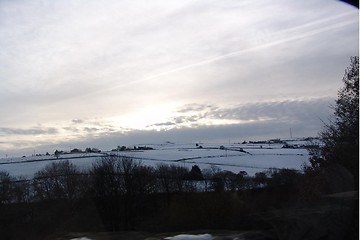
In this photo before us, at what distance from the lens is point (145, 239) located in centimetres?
565

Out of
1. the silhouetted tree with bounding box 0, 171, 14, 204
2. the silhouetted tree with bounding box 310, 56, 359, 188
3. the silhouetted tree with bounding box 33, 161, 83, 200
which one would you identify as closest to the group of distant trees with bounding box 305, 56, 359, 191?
the silhouetted tree with bounding box 310, 56, 359, 188

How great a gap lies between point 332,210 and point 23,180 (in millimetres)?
29370

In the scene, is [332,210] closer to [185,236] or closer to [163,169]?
[185,236]

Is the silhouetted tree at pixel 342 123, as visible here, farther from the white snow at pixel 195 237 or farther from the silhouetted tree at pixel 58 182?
the silhouetted tree at pixel 58 182

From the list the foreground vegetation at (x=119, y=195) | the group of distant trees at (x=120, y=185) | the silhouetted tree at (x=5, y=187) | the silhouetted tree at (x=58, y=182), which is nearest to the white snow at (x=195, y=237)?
the foreground vegetation at (x=119, y=195)

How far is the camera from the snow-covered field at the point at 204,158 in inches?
1201

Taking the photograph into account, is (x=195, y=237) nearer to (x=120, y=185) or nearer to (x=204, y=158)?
(x=120, y=185)

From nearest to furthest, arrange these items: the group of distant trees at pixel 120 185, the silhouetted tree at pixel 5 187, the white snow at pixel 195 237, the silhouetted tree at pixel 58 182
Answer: the white snow at pixel 195 237 < the group of distant trees at pixel 120 185 < the silhouetted tree at pixel 58 182 < the silhouetted tree at pixel 5 187

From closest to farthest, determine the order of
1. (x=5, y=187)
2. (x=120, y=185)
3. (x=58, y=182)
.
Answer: (x=5, y=187), (x=58, y=182), (x=120, y=185)

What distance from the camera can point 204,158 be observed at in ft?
153

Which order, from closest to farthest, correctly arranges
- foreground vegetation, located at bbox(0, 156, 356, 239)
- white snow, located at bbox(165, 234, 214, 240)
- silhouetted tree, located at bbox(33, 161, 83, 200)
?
white snow, located at bbox(165, 234, 214, 240) → foreground vegetation, located at bbox(0, 156, 356, 239) → silhouetted tree, located at bbox(33, 161, 83, 200)

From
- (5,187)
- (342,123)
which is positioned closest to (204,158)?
(5,187)

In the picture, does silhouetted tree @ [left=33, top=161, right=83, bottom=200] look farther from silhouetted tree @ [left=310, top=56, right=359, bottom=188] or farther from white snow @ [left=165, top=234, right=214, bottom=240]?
white snow @ [left=165, top=234, right=214, bottom=240]

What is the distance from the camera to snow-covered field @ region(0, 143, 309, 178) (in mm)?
30500
